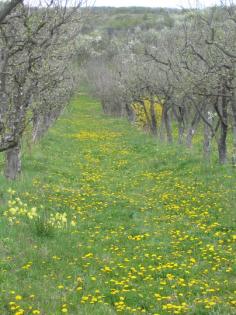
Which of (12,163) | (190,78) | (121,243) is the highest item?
(190,78)

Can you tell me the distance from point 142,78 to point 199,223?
21519 mm

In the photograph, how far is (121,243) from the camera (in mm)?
10695

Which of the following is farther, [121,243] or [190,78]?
[190,78]

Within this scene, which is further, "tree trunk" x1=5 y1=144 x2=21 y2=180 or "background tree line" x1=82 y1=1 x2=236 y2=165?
"background tree line" x1=82 y1=1 x2=236 y2=165

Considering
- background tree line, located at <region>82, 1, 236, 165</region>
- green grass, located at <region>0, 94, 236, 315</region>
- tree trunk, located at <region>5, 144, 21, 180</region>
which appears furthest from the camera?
background tree line, located at <region>82, 1, 236, 165</region>

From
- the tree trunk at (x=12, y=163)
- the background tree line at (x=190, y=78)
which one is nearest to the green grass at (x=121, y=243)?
the tree trunk at (x=12, y=163)

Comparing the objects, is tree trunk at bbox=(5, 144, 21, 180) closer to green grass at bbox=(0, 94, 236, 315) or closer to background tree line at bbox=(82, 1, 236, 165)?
green grass at bbox=(0, 94, 236, 315)

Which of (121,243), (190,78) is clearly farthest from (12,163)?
(190,78)

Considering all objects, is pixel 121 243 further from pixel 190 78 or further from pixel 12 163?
pixel 190 78

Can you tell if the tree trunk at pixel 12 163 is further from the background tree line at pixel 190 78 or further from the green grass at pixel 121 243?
the background tree line at pixel 190 78

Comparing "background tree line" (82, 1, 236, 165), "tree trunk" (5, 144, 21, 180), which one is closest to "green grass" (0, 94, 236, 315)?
"tree trunk" (5, 144, 21, 180)

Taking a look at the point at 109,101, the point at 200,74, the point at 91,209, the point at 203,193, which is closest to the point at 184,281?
the point at 91,209

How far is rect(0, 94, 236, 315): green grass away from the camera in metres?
7.64

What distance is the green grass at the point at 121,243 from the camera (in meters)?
7.64
